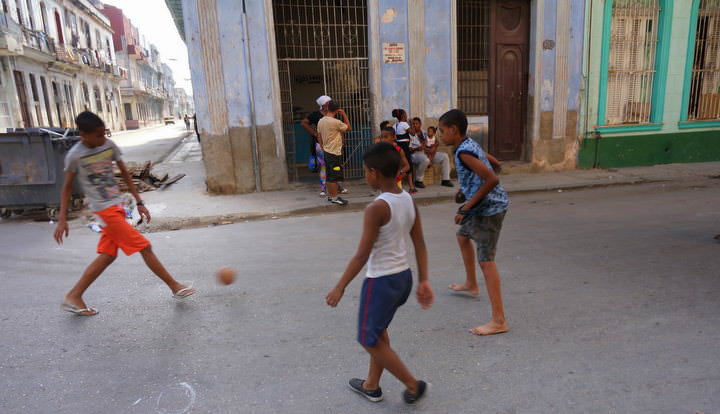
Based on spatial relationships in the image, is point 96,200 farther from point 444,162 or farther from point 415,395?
point 444,162

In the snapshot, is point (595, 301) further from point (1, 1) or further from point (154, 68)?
point (154, 68)

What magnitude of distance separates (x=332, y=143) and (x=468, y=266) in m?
4.20

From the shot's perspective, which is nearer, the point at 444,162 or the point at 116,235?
the point at 116,235

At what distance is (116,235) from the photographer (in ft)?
11.1

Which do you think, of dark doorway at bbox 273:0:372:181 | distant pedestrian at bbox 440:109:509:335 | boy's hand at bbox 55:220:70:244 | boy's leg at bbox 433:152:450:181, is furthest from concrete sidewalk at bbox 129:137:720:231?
distant pedestrian at bbox 440:109:509:335

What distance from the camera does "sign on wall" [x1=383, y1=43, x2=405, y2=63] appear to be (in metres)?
8.74

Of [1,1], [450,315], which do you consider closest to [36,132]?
[450,315]

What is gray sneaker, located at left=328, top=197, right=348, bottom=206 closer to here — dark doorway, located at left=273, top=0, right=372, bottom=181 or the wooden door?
dark doorway, located at left=273, top=0, right=372, bottom=181

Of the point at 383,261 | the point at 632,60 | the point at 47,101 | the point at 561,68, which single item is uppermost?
the point at 47,101

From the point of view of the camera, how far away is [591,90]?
10.1 meters

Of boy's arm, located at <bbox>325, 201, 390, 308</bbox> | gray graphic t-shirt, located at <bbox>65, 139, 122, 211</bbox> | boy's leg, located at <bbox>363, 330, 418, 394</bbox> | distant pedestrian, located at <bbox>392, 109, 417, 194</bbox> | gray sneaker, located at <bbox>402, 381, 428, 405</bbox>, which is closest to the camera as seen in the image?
boy's arm, located at <bbox>325, 201, 390, 308</bbox>

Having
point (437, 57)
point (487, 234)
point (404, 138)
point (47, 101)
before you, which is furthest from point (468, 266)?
point (47, 101)

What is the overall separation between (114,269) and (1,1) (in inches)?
980

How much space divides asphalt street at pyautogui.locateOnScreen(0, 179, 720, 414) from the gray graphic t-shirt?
89 cm
